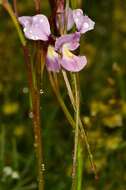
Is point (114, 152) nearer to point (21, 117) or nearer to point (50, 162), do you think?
point (50, 162)

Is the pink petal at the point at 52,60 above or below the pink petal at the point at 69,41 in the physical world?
below

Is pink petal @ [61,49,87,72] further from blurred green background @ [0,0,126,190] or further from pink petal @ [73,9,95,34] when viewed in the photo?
blurred green background @ [0,0,126,190]

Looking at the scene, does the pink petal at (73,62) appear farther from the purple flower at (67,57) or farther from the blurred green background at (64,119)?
the blurred green background at (64,119)

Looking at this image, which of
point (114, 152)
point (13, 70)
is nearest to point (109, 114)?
point (114, 152)

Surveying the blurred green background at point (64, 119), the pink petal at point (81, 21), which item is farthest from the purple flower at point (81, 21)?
the blurred green background at point (64, 119)

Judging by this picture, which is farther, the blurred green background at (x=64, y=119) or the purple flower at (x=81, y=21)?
the blurred green background at (x=64, y=119)

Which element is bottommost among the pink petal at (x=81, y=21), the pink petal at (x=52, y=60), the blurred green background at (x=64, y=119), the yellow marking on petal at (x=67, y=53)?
the blurred green background at (x=64, y=119)
